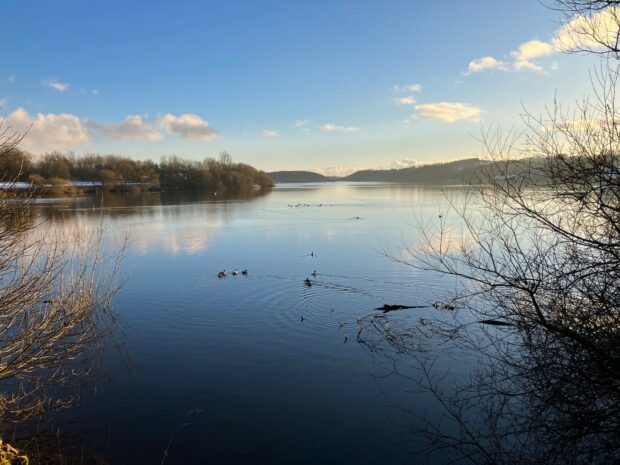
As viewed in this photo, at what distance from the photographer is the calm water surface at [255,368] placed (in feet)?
22.2

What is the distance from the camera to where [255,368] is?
9312 millimetres

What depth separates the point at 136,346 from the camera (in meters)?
10.7

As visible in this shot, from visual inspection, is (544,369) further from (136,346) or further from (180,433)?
(136,346)

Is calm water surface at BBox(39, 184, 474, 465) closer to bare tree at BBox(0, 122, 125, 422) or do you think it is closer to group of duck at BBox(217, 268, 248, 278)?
group of duck at BBox(217, 268, 248, 278)

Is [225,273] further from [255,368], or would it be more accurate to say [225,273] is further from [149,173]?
[149,173]

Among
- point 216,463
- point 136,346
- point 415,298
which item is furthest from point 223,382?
point 415,298

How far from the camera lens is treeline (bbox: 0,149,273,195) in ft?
330

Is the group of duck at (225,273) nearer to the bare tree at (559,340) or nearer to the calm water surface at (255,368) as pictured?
the calm water surface at (255,368)

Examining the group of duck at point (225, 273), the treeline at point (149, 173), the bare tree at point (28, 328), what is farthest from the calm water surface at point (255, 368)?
the treeline at point (149, 173)

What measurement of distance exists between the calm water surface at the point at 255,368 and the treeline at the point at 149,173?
86.4 m

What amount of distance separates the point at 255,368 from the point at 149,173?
377 feet

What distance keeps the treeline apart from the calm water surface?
86.4m

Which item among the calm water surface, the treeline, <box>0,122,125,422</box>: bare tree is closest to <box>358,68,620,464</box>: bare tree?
the calm water surface

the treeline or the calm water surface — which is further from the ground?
the treeline
